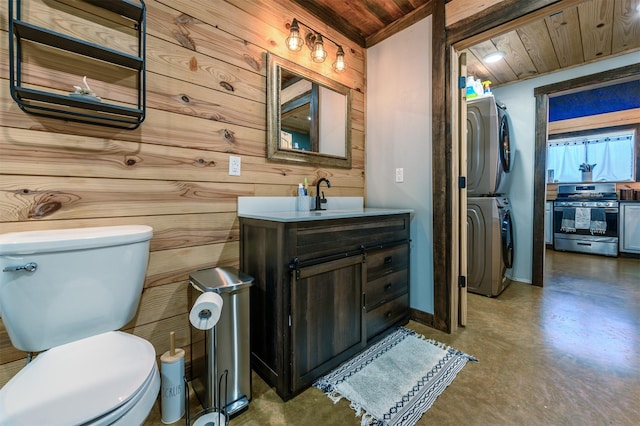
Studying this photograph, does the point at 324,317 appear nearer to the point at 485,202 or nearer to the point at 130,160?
the point at 130,160

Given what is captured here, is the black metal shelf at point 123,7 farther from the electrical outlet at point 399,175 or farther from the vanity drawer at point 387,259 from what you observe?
the electrical outlet at point 399,175

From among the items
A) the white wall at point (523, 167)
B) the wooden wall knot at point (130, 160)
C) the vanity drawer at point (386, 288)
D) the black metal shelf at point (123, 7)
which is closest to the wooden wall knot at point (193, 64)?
the black metal shelf at point (123, 7)

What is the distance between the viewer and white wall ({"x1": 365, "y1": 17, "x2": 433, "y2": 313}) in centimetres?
216

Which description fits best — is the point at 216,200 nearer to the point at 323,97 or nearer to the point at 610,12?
the point at 323,97

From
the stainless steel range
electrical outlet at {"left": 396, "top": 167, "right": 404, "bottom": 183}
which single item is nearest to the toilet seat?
electrical outlet at {"left": 396, "top": 167, "right": 404, "bottom": 183}

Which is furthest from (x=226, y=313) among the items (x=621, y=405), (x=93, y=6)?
(x=621, y=405)

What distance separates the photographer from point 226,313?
1257 mm

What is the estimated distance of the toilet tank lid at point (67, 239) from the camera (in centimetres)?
88

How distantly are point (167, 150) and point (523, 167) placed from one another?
3643 millimetres

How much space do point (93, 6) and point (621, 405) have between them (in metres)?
3.10

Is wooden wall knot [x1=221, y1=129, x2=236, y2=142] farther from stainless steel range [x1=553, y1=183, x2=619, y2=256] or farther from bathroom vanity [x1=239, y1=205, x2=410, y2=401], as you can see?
stainless steel range [x1=553, y1=183, x2=619, y2=256]

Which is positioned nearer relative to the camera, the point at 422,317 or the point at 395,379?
the point at 395,379

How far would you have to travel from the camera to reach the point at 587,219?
459 centimetres

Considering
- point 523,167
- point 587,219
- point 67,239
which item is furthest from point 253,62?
point 587,219
